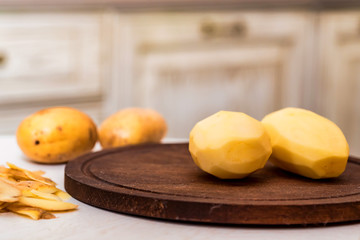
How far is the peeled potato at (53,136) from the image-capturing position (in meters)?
0.83

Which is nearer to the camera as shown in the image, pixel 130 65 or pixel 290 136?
pixel 290 136

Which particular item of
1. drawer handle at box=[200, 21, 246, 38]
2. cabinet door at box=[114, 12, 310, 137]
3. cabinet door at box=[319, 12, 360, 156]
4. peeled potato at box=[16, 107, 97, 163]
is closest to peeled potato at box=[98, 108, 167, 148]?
peeled potato at box=[16, 107, 97, 163]

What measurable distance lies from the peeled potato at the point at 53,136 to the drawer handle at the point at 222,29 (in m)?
1.41

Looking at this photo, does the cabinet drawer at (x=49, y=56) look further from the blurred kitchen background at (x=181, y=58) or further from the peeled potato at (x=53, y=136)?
the peeled potato at (x=53, y=136)

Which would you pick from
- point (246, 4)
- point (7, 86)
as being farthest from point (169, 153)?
point (246, 4)

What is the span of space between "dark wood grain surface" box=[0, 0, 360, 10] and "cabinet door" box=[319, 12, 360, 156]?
0.18 feet

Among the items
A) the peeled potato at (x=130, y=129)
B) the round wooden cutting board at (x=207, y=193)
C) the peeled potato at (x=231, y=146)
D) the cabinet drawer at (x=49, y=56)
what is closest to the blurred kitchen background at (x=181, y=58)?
the cabinet drawer at (x=49, y=56)

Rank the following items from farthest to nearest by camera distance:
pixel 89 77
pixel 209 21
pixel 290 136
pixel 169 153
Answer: pixel 209 21
pixel 89 77
pixel 169 153
pixel 290 136

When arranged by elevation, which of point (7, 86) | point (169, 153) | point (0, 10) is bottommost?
point (7, 86)

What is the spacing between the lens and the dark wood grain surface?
1.81 meters

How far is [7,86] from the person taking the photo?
179 cm

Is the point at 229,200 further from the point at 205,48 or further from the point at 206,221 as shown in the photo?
the point at 205,48

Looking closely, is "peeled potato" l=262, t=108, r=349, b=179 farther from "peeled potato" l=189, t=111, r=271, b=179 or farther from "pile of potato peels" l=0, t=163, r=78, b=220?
"pile of potato peels" l=0, t=163, r=78, b=220

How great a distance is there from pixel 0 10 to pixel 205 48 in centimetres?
83
